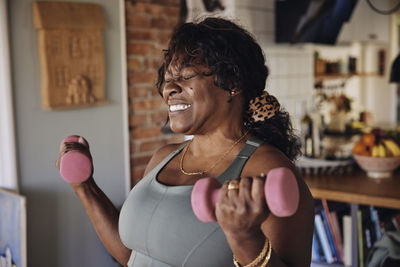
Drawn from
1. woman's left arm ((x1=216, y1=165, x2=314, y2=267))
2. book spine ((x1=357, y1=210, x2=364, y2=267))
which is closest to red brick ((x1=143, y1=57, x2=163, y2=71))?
book spine ((x1=357, y1=210, x2=364, y2=267))

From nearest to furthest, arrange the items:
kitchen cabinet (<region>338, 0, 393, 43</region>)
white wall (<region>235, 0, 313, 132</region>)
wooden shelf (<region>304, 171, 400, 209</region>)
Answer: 1. wooden shelf (<region>304, 171, 400, 209</region>)
2. white wall (<region>235, 0, 313, 132</region>)
3. kitchen cabinet (<region>338, 0, 393, 43</region>)

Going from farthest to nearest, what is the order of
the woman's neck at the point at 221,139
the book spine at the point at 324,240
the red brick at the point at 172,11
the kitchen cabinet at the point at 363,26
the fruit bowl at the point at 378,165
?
the kitchen cabinet at the point at 363,26, the red brick at the point at 172,11, the fruit bowl at the point at 378,165, the book spine at the point at 324,240, the woman's neck at the point at 221,139

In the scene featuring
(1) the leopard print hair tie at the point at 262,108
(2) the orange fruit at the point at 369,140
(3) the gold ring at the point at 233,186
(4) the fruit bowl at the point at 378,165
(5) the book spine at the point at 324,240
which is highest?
(1) the leopard print hair tie at the point at 262,108

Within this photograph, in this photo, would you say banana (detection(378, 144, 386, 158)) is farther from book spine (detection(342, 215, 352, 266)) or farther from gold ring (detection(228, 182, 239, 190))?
gold ring (detection(228, 182, 239, 190))

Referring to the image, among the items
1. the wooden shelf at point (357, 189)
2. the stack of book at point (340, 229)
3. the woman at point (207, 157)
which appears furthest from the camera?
the stack of book at point (340, 229)

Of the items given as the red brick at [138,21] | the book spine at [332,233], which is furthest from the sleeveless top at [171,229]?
the red brick at [138,21]

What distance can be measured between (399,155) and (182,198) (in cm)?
179

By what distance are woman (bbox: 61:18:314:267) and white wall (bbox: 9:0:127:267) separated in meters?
1.23

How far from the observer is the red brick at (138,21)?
2873mm

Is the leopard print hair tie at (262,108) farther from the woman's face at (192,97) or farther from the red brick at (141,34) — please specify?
the red brick at (141,34)

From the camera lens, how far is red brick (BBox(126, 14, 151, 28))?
9.43 ft

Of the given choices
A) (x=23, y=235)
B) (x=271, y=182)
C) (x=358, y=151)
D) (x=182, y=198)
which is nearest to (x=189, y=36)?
(x=182, y=198)

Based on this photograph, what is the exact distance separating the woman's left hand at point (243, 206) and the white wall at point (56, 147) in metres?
1.83

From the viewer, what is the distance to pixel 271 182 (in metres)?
0.77
